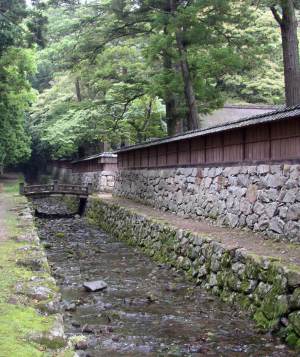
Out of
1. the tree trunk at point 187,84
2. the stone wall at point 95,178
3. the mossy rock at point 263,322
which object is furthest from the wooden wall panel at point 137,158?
the mossy rock at point 263,322

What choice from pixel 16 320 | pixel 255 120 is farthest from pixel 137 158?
pixel 16 320

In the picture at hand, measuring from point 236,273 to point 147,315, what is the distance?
1960mm

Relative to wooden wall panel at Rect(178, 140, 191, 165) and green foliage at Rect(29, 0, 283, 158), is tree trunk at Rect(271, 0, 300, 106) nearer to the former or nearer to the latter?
green foliage at Rect(29, 0, 283, 158)

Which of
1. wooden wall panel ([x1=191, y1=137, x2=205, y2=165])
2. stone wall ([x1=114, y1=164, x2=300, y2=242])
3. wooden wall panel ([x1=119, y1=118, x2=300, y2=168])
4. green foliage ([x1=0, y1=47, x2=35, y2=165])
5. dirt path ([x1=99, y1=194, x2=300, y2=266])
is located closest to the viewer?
dirt path ([x1=99, y1=194, x2=300, y2=266])

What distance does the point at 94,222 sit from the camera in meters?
25.5

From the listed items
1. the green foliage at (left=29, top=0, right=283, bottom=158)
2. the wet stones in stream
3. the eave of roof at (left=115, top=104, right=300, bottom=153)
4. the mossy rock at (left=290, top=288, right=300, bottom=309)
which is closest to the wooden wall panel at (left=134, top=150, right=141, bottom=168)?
the green foliage at (left=29, top=0, right=283, bottom=158)

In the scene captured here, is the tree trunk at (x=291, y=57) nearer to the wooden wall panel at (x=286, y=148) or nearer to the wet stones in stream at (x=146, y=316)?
the wooden wall panel at (x=286, y=148)

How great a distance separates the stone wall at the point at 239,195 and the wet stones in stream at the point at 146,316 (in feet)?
7.31

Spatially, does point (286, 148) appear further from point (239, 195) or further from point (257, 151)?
point (239, 195)

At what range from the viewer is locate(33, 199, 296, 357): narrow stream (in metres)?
7.42

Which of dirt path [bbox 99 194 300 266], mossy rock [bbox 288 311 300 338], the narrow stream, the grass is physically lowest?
the narrow stream

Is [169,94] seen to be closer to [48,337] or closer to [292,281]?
[292,281]

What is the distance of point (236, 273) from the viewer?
9.56 m

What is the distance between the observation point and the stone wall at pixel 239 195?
10.6 m
